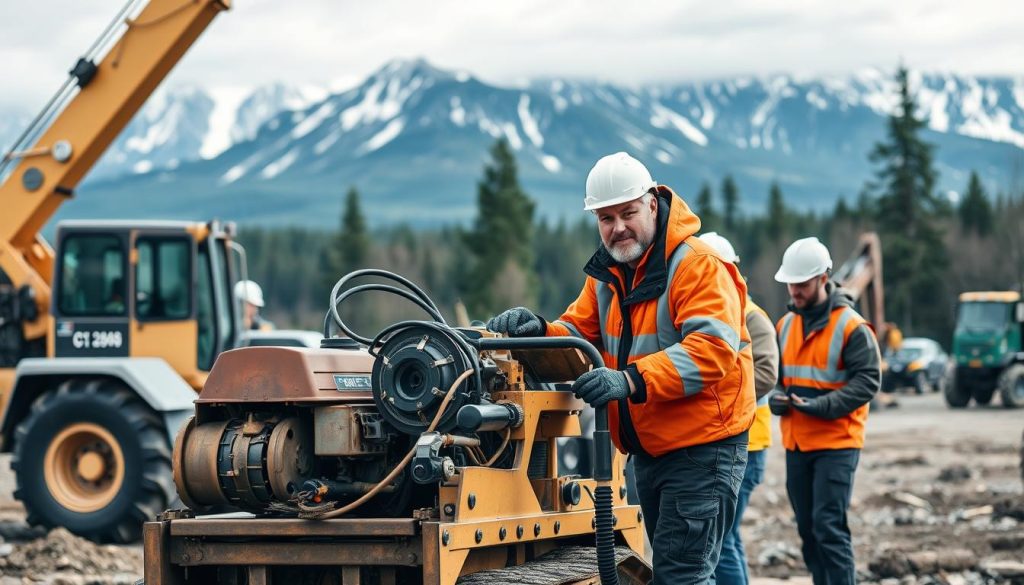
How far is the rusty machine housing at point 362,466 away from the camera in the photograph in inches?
233

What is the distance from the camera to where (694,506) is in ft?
19.8

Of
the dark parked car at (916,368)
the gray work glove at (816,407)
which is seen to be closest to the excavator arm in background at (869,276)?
the dark parked car at (916,368)

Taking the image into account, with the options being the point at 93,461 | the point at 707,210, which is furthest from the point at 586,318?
the point at 707,210

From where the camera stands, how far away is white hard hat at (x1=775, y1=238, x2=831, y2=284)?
8492mm

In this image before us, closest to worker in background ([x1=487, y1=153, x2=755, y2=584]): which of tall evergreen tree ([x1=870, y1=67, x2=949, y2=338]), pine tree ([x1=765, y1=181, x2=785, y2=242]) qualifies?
tall evergreen tree ([x1=870, y1=67, x2=949, y2=338])

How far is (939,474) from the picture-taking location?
62.6 feet

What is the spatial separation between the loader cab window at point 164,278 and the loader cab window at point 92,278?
0.55 ft

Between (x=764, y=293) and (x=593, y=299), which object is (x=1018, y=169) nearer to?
(x=764, y=293)

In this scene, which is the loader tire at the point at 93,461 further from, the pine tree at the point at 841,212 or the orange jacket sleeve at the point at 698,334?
the pine tree at the point at 841,212

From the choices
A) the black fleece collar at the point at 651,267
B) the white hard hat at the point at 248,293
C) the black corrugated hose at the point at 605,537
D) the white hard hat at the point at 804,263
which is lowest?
the black corrugated hose at the point at 605,537

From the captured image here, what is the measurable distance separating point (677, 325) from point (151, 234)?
8174mm

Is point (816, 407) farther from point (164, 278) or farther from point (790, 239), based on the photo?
point (790, 239)

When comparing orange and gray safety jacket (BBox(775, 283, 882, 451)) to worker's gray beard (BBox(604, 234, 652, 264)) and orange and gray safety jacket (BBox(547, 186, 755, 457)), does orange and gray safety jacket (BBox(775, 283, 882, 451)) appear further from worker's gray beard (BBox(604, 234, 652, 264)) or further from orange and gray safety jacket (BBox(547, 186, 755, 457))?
worker's gray beard (BBox(604, 234, 652, 264))

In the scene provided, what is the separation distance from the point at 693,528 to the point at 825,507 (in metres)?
2.45
